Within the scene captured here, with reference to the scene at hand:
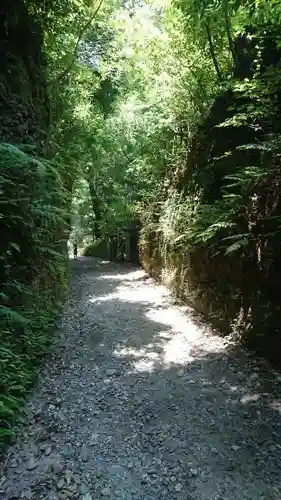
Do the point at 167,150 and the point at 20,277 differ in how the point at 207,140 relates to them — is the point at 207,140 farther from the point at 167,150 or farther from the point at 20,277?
the point at 20,277

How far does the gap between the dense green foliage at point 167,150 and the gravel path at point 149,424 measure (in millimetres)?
388

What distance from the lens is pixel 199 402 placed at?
12.2 ft

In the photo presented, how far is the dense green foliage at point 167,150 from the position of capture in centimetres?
425

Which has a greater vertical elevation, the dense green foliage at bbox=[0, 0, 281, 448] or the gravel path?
the dense green foliage at bbox=[0, 0, 281, 448]

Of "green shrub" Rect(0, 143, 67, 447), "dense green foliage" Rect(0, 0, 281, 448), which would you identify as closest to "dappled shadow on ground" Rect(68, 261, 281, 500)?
"dense green foliage" Rect(0, 0, 281, 448)

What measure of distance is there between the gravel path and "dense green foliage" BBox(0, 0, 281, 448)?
388 mm

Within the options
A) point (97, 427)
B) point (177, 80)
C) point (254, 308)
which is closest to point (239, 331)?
point (254, 308)

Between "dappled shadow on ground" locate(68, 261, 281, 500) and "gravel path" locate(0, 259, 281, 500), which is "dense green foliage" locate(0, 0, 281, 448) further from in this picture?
"dappled shadow on ground" locate(68, 261, 281, 500)

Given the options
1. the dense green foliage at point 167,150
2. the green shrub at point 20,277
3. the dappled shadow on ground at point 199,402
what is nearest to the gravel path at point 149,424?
the dappled shadow on ground at point 199,402

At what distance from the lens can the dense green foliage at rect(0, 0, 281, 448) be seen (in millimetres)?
4254

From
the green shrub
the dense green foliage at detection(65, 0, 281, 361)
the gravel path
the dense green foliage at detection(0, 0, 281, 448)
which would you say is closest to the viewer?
the gravel path

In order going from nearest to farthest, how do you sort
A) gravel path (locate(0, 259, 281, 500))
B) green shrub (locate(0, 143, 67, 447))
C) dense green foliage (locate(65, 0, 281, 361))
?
1. gravel path (locate(0, 259, 281, 500))
2. green shrub (locate(0, 143, 67, 447))
3. dense green foliage (locate(65, 0, 281, 361))

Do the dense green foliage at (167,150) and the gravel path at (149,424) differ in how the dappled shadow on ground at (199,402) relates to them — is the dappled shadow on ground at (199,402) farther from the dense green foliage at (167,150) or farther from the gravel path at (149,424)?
the dense green foliage at (167,150)

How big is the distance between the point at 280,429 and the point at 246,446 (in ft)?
1.28
